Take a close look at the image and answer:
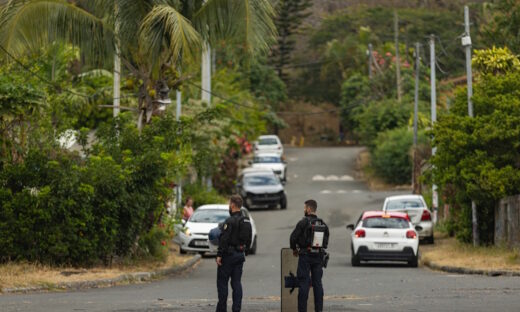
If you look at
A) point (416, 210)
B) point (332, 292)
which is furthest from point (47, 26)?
point (416, 210)

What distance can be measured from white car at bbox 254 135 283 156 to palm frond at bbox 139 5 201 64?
42316mm

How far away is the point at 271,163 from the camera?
193 ft

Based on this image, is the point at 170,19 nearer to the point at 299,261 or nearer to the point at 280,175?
the point at 299,261

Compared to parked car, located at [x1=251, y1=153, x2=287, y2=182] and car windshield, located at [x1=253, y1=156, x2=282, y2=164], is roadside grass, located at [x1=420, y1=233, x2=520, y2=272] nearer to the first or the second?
parked car, located at [x1=251, y1=153, x2=287, y2=182]

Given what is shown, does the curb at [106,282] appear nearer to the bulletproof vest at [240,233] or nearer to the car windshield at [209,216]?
the car windshield at [209,216]

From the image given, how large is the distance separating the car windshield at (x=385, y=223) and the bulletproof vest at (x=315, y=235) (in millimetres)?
12860

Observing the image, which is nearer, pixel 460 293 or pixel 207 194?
pixel 460 293

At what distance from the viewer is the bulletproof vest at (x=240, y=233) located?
46.5ft

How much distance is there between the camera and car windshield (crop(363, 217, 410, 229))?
89.6 feet

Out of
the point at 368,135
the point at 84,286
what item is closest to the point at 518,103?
the point at 84,286

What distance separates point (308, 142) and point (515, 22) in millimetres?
46130

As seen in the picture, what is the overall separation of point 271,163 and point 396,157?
276 inches

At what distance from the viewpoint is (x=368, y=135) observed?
6600 cm

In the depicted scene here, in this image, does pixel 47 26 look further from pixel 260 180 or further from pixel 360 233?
pixel 260 180
